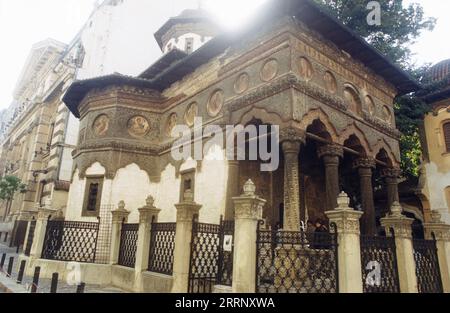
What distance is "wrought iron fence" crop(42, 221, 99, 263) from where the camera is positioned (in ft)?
33.3

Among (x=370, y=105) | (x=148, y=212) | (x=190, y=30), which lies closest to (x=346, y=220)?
(x=148, y=212)

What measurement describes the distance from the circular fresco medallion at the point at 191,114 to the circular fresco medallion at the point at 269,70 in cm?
354

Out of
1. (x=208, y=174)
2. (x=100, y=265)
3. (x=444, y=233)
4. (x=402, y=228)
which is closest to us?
(x=402, y=228)

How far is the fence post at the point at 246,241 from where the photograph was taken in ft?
16.9

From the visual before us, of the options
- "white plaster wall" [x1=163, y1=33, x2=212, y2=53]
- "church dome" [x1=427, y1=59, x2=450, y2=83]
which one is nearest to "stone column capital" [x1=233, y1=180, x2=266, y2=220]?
"church dome" [x1=427, y1=59, x2=450, y2=83]

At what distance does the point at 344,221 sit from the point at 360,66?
807cm

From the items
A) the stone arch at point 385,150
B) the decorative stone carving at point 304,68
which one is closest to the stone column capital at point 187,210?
the decorative stone carving at point 304,68

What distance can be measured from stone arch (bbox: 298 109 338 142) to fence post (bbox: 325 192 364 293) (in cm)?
354

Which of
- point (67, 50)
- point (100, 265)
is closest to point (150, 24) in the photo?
point (67, 50)

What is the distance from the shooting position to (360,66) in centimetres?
1177

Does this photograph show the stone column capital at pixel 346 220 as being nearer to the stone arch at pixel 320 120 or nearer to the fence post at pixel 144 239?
the stone arch at pixel 320 120

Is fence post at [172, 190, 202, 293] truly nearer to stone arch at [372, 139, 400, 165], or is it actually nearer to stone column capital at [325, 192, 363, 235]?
stone column capital at [325, 192, 363, 235]

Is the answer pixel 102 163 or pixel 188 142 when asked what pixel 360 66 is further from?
pixel 102 163

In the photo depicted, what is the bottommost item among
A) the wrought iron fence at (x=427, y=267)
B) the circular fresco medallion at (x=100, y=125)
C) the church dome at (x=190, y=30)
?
the wrought iron fence at (x=427, y=267)
